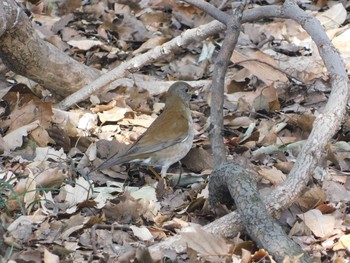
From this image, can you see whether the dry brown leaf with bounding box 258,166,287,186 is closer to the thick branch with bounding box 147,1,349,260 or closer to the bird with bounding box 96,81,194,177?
the thick branch with bounding box 147,1,349,260

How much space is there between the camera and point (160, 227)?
5215mm

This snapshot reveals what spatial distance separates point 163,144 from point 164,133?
0.12 metres

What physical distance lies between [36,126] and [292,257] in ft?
9.27

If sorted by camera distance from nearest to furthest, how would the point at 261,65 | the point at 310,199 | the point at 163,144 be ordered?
the point at 310,199 → the point at 163,144 → the point at 261,65

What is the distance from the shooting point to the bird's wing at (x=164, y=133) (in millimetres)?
6227

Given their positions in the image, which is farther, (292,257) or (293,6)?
(293,6)

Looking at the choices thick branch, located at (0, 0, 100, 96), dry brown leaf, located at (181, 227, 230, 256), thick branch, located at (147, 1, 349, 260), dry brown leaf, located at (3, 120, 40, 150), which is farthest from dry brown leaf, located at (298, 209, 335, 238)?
thick branch, located at (0, 0, 100, 96)

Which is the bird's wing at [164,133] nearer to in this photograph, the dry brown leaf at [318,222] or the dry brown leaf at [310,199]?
the dry brown leaf at [310,199]

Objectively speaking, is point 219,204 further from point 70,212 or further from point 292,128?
point 292,128

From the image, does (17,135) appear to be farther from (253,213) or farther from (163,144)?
(253,213)

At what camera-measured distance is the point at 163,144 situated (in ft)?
20.9

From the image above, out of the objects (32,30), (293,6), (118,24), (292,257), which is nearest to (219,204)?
(292,257)

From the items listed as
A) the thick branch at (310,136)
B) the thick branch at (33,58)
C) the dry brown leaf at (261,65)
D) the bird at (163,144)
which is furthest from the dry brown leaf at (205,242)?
the dry brown leaf at (261,65)

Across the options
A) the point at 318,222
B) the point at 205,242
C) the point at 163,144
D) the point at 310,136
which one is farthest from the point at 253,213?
the point at 163,144
